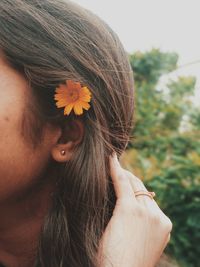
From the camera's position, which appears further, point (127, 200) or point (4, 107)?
point (127, 200)

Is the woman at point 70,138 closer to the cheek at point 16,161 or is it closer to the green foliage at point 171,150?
the cheek at point 16,161

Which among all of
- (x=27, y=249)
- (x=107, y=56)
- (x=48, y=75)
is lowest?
(x=27, y=249)

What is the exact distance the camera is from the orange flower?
2012mm

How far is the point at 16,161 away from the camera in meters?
2.10

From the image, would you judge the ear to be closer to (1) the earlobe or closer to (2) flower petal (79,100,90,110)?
(1) the earlobe

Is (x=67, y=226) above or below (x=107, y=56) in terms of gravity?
below

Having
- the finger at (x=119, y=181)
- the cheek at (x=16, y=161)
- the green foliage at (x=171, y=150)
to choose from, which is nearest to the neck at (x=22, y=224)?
the cheek at (x=16, y=161)

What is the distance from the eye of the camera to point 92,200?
217 cm

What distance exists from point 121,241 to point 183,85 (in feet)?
17.6

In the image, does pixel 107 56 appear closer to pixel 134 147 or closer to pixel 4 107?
pixel 4 107

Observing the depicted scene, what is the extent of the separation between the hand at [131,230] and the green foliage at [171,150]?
144 centimetres

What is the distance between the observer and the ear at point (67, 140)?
7.11ft

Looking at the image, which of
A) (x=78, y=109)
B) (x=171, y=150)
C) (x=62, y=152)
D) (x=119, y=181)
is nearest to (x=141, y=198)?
(x=119, y=181)

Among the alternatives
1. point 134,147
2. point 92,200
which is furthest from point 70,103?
point 134,147
